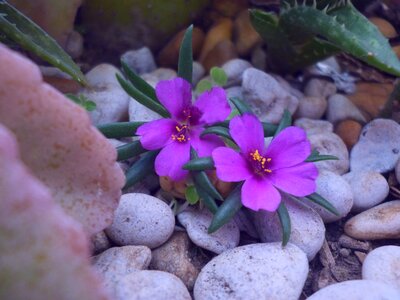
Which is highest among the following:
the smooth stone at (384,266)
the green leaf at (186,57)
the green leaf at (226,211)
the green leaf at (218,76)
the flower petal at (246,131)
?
the green leaf at (186,57)

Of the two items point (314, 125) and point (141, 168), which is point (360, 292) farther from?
point (314, 125)

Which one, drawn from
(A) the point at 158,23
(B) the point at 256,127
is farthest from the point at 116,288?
(A) the point at 158,23

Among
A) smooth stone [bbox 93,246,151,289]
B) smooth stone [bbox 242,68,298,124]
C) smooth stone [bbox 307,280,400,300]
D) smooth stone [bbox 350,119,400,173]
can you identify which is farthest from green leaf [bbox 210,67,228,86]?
smooth stone [bbox 307,280,400,300]

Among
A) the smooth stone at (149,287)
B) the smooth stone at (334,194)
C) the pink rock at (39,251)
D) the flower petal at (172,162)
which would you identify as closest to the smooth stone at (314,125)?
the smooth stone at (334,194)

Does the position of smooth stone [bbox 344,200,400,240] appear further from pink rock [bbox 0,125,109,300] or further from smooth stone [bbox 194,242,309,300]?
pink rock [bbox 0,125,109,300]

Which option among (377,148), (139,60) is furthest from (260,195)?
(139,60)

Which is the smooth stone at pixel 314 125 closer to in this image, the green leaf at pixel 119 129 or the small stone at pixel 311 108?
the small stone at pixel 311 108

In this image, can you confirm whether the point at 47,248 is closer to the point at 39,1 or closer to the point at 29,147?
the point at 29,147
